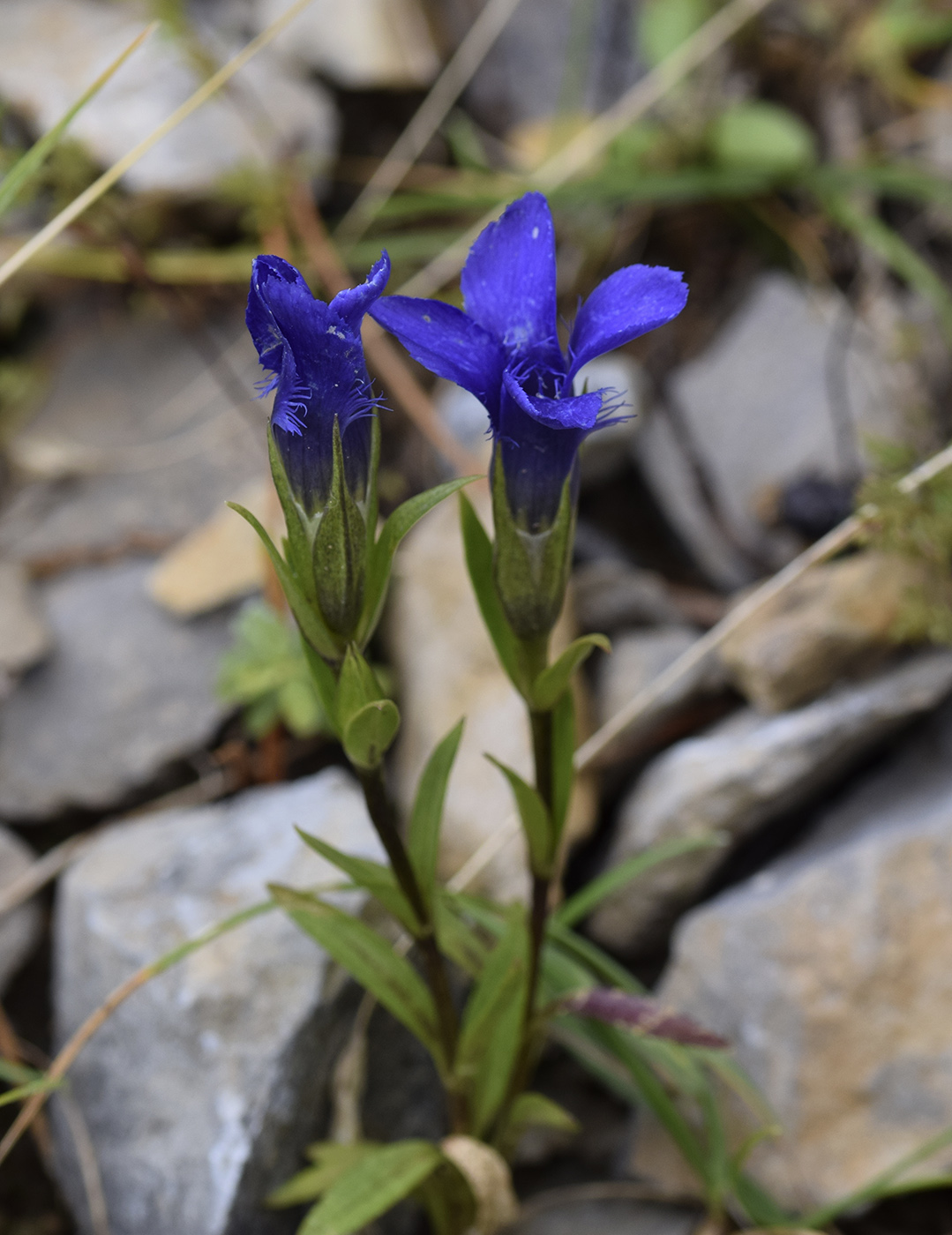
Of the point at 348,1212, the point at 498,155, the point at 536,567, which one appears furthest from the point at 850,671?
the point at 498,155

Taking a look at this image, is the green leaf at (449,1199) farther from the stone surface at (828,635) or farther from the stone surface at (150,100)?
the stone surface at (150,100)

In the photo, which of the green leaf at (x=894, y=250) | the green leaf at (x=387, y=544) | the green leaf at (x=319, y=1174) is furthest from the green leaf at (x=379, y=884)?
the green leaf at (x=894, y=250)

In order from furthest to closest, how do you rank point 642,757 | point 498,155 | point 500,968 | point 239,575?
point 498,155 < point 239,575 < point 642,757 < point 500,968

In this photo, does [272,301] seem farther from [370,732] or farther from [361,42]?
[361,42]

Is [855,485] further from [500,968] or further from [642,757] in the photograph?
[500,968]

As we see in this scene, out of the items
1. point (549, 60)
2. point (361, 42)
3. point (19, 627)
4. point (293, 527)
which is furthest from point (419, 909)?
point (549, 60)
